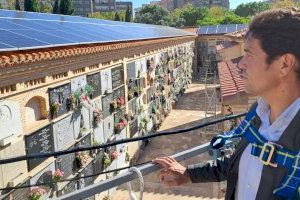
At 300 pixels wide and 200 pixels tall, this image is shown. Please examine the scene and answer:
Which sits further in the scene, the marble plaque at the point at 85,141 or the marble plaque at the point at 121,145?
the marble plaque at the point at 121,145

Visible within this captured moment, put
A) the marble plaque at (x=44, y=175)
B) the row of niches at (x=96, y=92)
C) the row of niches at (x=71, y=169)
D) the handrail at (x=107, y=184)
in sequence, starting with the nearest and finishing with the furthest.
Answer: the handrail at (x=107, y=184) → the row of niches at (x=71, y=169) → the row of niches at (x=96, y=92) → the marble plaque at (x=44, y=175)

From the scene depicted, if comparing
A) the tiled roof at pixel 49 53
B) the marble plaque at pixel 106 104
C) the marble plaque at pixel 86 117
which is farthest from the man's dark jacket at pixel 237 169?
the marble plaque at pixel 106 104

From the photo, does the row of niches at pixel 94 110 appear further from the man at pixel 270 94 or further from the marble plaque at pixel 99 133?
the man at pixel 270 94

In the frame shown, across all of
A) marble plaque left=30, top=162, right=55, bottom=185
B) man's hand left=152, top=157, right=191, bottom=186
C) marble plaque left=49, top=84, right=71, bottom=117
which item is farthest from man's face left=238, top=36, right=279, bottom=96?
marble plaque left=49, top=84, right=71, bottom=117

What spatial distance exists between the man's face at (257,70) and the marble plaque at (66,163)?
966 cm

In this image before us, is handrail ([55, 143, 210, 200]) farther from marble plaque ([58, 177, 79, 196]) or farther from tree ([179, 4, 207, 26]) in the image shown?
tree ([179, 4, 207, 26])

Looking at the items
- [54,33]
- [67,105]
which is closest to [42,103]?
[67,105]

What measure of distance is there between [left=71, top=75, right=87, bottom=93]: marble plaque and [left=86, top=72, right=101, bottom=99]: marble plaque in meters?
0.38

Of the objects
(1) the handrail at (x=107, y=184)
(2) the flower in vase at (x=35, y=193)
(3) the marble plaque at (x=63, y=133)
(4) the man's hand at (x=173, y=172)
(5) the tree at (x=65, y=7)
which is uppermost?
(5) the tree at (x=65, y=7)

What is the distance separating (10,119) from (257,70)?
774 centimetres

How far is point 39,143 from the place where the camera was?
10.4 m

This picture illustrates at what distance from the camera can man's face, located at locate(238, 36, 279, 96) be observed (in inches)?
91.4

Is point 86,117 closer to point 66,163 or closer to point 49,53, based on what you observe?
point 66,163

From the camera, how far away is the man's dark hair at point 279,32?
7.24 ft
